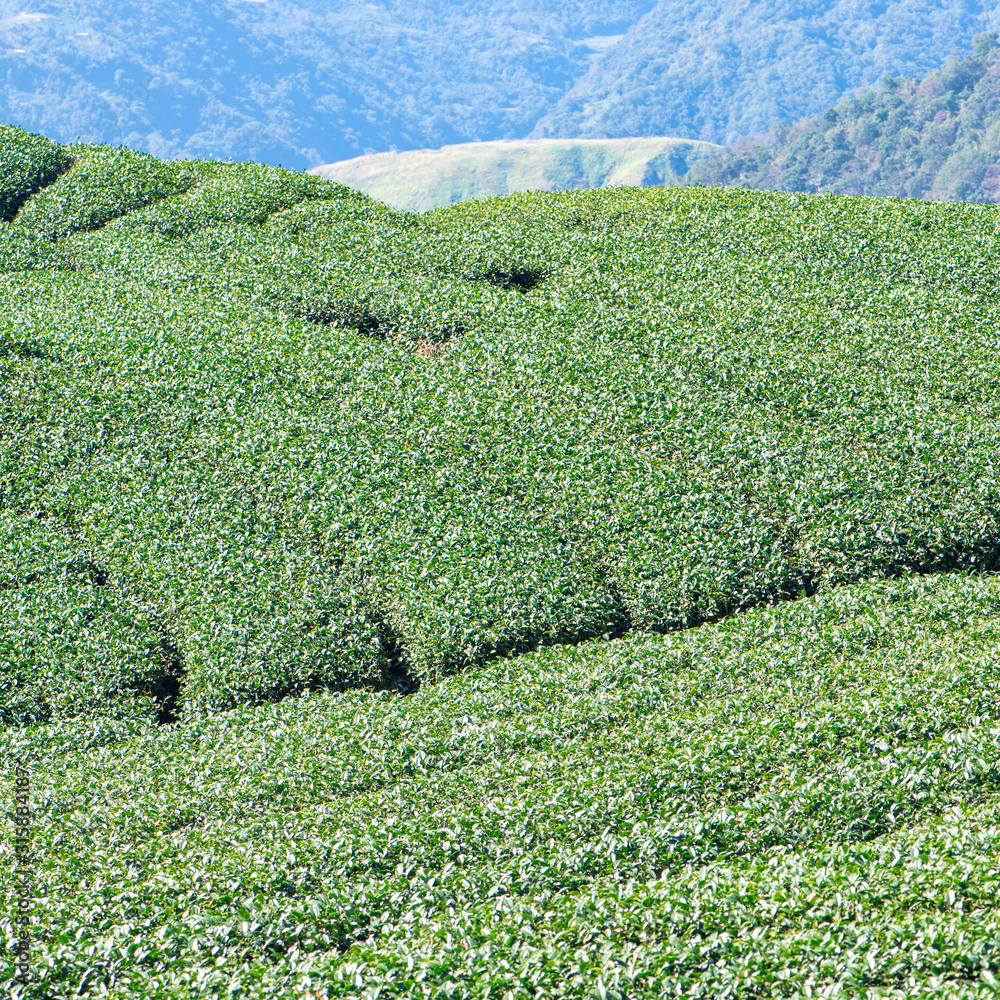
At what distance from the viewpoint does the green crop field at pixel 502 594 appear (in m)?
11.5

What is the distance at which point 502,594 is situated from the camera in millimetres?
21766

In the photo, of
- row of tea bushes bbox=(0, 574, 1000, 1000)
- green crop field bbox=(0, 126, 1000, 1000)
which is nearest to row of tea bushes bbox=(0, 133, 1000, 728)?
green crop field bbox=(0, 126, 1000, 1000)

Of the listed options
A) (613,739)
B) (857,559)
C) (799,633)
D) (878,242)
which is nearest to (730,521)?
(857,559)

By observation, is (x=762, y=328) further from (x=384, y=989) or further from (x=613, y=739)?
(x=384, y=989)

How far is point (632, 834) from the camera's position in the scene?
42.5ft

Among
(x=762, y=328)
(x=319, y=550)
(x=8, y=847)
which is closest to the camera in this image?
(x=8, y=847)

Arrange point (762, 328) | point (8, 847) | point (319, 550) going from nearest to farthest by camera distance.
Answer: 1. point (8, 847)
2. point (319, 550)
3. point (762, 328)

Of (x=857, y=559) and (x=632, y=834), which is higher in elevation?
(x=857, y=559)

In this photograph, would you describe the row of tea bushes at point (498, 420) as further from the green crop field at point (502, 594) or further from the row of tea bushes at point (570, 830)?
the row of tea bushes at point (570, 830)

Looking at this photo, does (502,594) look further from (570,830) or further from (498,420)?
(570,830)

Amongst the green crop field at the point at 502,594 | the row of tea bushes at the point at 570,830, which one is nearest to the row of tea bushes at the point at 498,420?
the green crop field at the point at 502,594

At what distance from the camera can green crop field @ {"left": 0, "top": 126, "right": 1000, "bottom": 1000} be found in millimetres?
11492

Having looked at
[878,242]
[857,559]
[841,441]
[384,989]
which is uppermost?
[878,242]

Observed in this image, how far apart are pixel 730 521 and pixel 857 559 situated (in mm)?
3092
